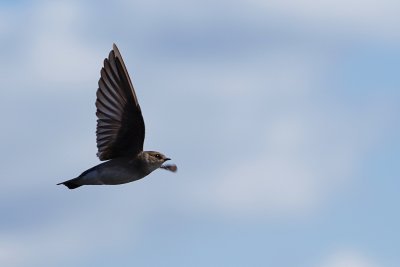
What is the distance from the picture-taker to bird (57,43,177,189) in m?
26.7

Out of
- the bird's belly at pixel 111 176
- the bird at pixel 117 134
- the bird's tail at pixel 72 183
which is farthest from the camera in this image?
the bird's tail at pixel 72 183

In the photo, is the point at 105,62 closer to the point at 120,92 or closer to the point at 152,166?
the point at 120,92

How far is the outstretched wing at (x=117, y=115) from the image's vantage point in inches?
1062

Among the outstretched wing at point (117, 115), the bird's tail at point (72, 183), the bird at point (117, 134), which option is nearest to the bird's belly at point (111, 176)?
the bird at point (117, 134)

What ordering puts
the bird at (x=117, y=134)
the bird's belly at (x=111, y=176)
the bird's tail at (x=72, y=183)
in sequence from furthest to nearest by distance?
1. the bird's tail at (x=72, y=183)
2. the bird at (x=117, y=134)
3. the bird's belly at (x=111, y=176)

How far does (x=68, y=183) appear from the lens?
88.5ft

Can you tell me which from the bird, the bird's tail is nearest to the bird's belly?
the bird

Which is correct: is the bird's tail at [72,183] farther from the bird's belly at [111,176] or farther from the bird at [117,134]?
the bird's belly at [111,176]

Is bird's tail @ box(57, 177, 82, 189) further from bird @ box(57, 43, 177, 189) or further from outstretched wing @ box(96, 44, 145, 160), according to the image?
outstretched wing @ box(96, 44, 145, 160)

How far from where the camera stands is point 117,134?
27.4 metres

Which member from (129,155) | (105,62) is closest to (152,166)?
(129,155)

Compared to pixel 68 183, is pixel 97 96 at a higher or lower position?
higher

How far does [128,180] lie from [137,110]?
155cm

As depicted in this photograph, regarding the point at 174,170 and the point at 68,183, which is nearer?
the point at 68,183
